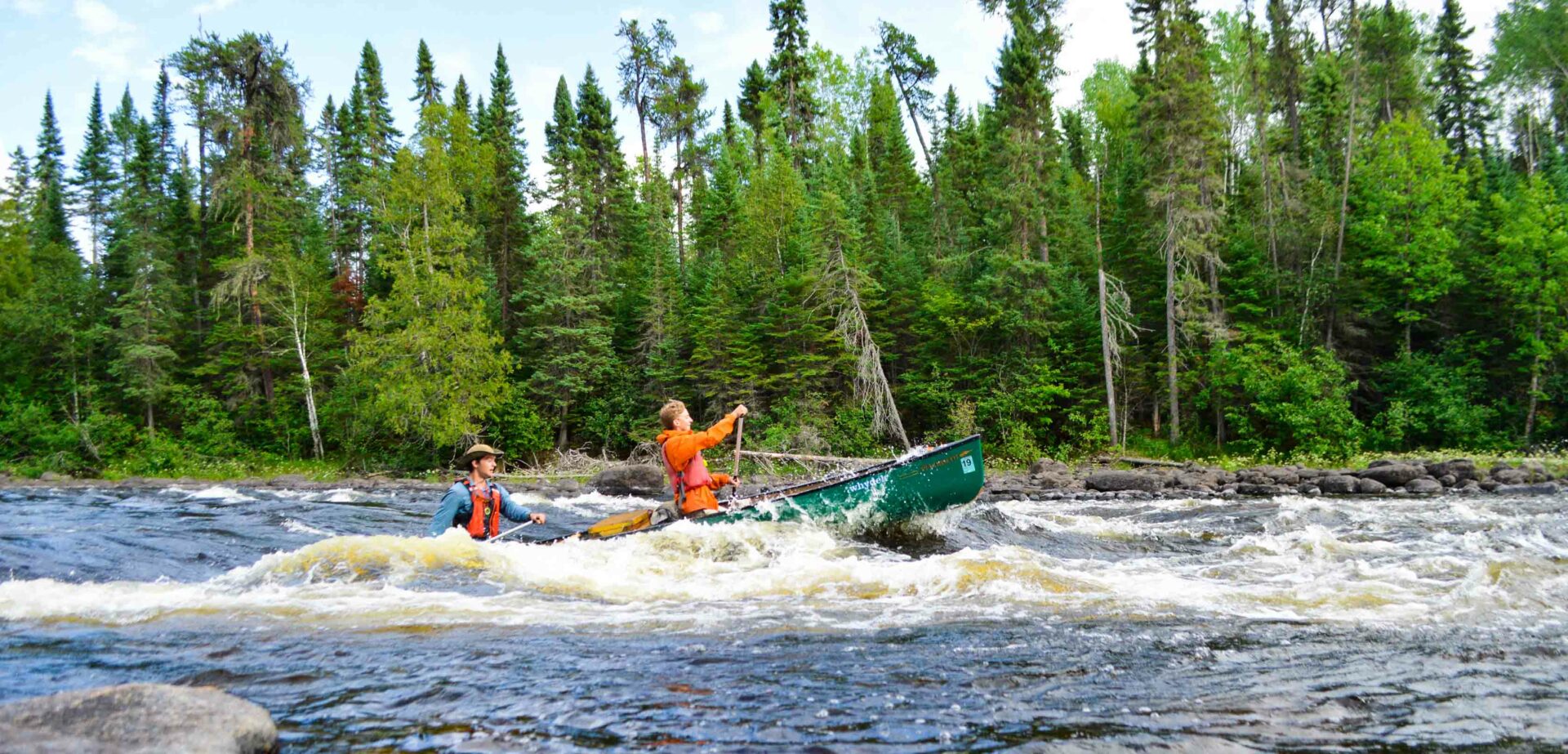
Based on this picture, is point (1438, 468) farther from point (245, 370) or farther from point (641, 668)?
point (245, 370)

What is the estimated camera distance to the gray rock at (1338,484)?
16109 mm

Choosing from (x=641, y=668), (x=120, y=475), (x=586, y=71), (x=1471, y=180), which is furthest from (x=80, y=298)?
(x=1471, y=180)

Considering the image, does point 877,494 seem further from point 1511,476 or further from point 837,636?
point 1511,476

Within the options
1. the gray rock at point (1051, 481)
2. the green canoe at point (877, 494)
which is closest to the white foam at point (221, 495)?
the green canoe at point (877, 494)

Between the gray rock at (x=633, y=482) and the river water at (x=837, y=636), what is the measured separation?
11.2 m

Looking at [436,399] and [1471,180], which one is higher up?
[1471,180]

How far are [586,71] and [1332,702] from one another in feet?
125

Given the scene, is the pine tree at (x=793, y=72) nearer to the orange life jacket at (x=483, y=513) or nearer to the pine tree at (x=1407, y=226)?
the pine tree at (x=1407, y=226)

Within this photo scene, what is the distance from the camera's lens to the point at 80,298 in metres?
33.3

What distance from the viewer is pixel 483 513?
30.3 ft

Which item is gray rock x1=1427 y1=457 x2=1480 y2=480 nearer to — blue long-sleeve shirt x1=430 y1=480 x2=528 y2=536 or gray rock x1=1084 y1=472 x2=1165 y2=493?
gray rock x1=1084 y1=472 x2=1165 y2=493

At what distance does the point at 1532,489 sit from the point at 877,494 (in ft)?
43.6

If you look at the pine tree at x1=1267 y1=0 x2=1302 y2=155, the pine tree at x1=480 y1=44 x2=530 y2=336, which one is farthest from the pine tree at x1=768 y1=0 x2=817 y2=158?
the pine tree at x1=1267 y1=0 x2=1302 y2=155

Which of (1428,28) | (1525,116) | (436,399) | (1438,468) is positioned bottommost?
(1438,468)
